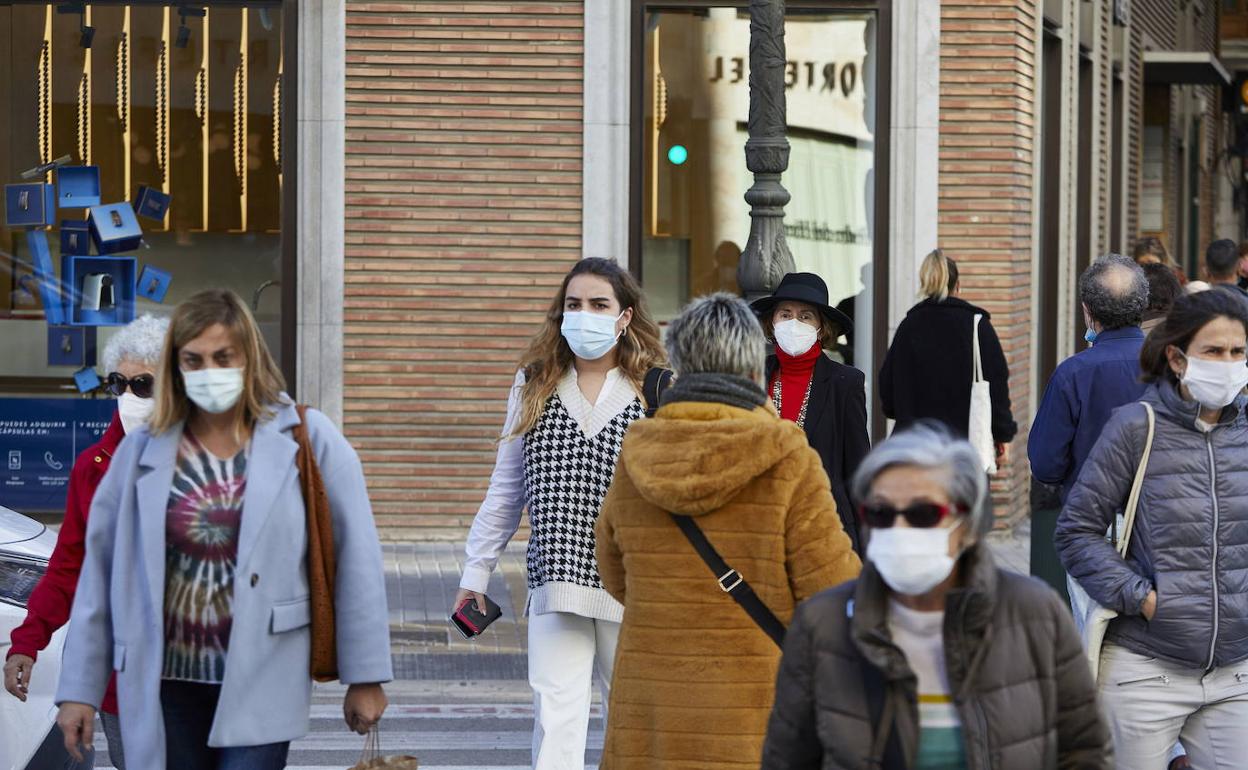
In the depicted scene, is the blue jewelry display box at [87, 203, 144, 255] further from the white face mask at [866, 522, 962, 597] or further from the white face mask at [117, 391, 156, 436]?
the white face mask at [866, 522, 962, 597]

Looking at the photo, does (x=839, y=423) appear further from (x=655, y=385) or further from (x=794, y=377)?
(x=655, y=385)

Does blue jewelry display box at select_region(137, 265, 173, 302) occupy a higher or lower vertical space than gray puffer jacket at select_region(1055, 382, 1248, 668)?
higher

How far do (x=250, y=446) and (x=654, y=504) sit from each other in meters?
0.92

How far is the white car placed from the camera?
5773 mm

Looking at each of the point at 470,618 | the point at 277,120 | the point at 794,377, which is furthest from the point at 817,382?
the point at 277,120

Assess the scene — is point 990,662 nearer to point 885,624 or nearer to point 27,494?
point 885,624

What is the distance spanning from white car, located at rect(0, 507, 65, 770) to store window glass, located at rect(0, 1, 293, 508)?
256 inches

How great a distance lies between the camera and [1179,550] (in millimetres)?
5051

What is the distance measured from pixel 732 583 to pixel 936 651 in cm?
125

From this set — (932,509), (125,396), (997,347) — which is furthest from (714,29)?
(932,509)

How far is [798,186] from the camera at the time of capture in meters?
13.3

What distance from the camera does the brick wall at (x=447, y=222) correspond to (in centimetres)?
1247

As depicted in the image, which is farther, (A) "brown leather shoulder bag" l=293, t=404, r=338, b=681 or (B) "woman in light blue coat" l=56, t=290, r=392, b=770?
(A) "brown leather shoulder bag" l=293, t=404, r=338, b=681

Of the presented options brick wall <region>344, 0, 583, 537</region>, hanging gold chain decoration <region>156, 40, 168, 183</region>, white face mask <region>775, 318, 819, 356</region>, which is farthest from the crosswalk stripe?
hanging gold chain decoration <region>156, 40, 168, 183</region>
